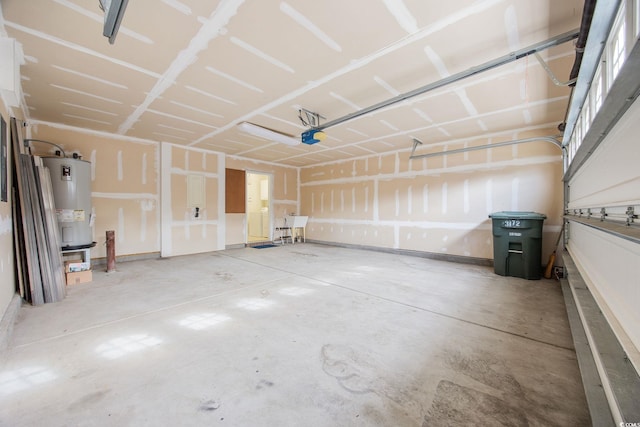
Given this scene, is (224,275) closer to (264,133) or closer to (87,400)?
(264,133)

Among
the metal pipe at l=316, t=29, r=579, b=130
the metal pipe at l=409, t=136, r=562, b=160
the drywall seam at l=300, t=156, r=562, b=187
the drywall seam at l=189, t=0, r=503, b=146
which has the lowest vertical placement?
the drywall seam at l=300, t=156, r=562, b=187

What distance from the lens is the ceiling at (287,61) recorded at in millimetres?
1865

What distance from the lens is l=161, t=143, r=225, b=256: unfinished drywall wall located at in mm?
5674

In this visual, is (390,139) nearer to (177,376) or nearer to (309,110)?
(309,110)

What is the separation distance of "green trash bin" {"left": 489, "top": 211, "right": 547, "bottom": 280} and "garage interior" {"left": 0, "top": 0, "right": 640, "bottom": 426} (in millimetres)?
127

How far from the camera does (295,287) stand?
3508 mm

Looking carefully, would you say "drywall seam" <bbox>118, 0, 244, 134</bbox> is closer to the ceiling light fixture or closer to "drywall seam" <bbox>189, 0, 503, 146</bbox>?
"drywall seam" <bbox>189, 0, 503, 146</bbox>

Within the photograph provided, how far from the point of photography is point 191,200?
6.04 meters

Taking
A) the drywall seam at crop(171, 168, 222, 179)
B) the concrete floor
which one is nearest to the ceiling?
the drywall seam at crop(171, 168, 222, 179)

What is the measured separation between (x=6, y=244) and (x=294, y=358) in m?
3.15

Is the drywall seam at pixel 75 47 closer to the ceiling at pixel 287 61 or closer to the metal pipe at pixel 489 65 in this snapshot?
the ceiling at pixel 287 61

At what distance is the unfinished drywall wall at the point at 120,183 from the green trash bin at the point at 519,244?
6619mm

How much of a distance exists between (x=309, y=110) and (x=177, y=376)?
11.0ft

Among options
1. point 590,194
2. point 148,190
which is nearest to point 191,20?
point 590,194
